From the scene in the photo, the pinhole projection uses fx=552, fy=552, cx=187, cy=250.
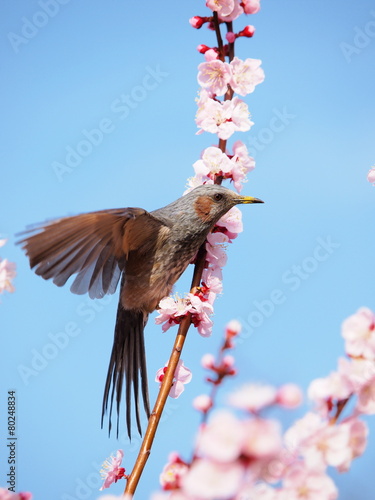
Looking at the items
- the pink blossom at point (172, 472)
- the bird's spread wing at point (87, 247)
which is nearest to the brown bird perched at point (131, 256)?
the bird's spread wing at point (87, 247)

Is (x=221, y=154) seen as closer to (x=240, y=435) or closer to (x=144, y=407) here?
(x=144, y=407)

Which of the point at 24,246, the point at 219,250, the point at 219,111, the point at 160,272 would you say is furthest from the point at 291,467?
the point at 160,272

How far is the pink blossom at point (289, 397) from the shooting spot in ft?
1.95

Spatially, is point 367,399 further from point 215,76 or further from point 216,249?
point 215,76

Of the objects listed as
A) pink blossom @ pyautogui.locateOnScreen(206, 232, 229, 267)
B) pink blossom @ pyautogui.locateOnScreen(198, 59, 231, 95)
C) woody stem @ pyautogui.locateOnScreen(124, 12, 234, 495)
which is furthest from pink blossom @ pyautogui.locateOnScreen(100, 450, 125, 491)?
pink blossom @ pyautogui.locateOnScreen(198, 59, 231, 95)

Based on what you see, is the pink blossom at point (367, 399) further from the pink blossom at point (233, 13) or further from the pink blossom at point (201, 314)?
the pink blossom at point (233, 13)

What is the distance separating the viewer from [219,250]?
2.04 m

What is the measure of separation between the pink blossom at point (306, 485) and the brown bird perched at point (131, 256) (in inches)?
47.9

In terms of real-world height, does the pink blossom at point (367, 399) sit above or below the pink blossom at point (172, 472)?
above

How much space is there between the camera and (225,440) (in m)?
0.56

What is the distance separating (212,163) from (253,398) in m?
1.49

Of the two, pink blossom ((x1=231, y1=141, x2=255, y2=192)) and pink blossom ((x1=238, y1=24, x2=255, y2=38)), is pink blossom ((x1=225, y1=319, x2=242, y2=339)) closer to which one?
pink blossom ((x1=231, y1=141, x2=255, y2=192))

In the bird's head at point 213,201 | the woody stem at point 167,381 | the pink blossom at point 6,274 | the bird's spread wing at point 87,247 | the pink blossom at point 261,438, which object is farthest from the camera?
the bird's head at point 213,201

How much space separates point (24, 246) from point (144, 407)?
0.90 metres
